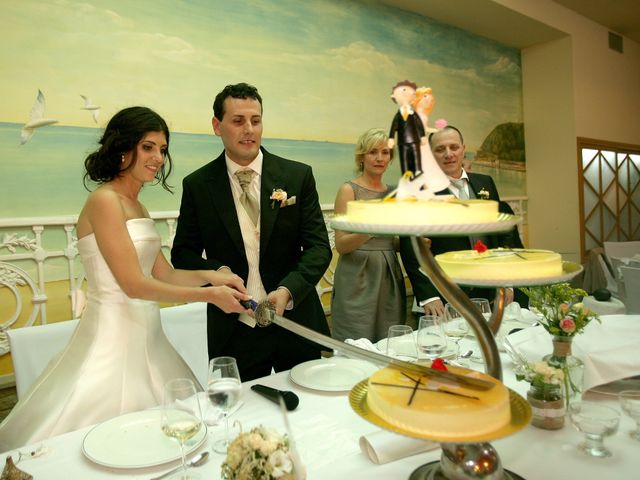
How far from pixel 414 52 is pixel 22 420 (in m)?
5.54

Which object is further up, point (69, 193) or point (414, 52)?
point (414, 52)

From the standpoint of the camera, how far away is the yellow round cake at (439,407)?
33.9 inches

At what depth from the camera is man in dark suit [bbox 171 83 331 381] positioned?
221 cm

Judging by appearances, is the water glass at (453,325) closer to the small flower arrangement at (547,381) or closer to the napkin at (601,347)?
the napkin at (601,347)

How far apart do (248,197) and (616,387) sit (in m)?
1.62

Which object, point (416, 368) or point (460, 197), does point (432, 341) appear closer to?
point (416, 368)

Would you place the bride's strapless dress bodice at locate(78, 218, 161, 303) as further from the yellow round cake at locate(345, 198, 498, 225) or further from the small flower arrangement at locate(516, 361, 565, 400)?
the small flower arrangement at locate(516, 361, 565, 400)

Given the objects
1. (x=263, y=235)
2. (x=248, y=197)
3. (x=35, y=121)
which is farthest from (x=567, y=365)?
(x=35, y=121)

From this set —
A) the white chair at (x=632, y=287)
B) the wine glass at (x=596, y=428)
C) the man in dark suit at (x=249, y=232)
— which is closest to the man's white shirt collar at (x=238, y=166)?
the man in dark suit at (x=249, y=232)

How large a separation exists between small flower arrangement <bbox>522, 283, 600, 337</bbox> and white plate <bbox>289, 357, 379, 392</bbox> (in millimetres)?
597

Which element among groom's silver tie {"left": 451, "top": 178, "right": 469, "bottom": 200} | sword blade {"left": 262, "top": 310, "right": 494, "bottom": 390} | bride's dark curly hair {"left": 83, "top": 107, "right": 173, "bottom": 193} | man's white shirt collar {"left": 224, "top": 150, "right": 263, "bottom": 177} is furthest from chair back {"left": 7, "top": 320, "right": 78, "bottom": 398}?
groom's silver tie {"left": 451, "top": 178, "right": 469, "bottom": 200}

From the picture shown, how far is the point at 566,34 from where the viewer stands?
6.74 meters

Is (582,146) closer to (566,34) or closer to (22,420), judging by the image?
(566,34)

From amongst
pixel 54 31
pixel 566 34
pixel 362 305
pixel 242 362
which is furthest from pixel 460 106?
pixel 242 362
